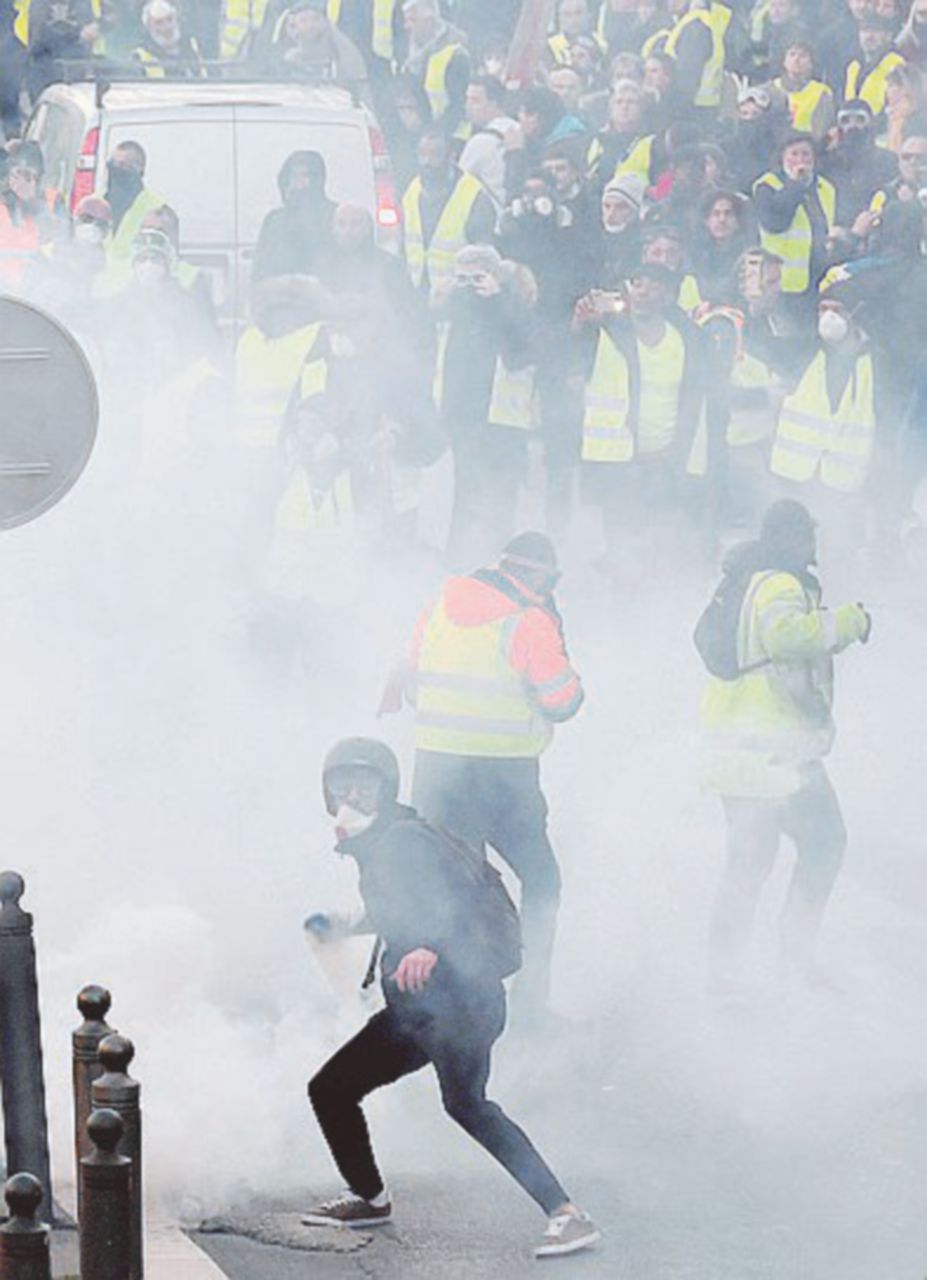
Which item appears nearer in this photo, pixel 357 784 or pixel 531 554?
pixel 357 784

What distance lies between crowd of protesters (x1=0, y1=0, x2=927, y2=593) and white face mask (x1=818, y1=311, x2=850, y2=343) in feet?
0.05

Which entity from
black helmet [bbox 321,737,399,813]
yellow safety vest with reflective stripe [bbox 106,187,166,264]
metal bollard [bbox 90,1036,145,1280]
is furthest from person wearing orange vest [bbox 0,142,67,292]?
metal bollard [bbox 90,1036,145,1280]

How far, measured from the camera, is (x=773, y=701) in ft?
32.3

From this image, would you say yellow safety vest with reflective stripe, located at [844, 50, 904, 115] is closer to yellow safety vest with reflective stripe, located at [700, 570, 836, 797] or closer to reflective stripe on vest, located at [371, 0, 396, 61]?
reflective stripe on vest, located at [371, 0, 396, 61]

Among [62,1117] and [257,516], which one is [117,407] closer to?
[257,516]

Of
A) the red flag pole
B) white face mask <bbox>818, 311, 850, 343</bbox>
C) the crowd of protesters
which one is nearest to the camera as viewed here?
the crowd of protesters

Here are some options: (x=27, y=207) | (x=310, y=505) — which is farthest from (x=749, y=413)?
(x=27, y=207)

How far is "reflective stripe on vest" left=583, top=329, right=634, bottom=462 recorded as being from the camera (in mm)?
15086

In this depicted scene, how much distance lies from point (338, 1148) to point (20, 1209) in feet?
6.39

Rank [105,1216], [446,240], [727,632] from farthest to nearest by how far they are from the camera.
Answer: [446,240], [727,632], [105,1216]

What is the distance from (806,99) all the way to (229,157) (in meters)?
3.09

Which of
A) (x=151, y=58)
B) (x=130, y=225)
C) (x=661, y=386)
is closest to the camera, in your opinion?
(x=661, y=386)

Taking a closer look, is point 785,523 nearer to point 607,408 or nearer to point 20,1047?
point 20,1047

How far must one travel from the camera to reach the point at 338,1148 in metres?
7.90
